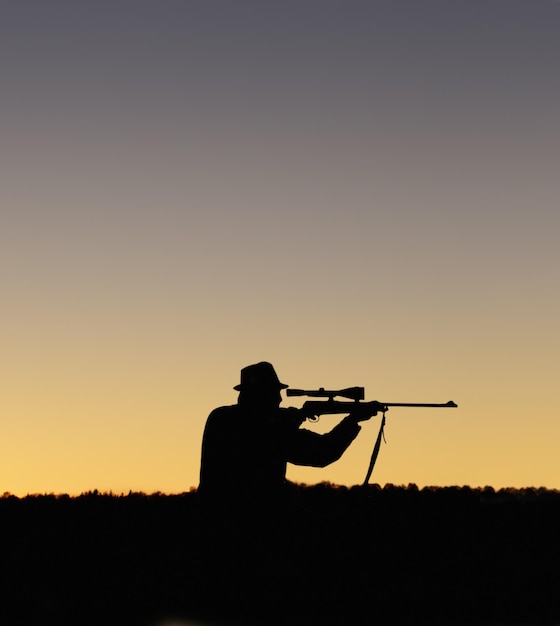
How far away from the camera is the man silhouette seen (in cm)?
1438

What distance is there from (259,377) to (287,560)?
2243 mm

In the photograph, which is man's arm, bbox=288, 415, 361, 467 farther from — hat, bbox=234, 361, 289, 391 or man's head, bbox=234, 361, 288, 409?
hat, bbox=234, 361, 289, 391

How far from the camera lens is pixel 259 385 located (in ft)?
48.4

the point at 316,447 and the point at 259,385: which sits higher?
the point at 259,385

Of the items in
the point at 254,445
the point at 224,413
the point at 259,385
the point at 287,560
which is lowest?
the point at 287,560

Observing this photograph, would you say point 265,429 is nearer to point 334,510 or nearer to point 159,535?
point 159,535

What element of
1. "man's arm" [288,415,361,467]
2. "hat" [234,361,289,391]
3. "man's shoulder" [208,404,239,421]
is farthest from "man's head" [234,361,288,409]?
"man's arm" [288,415,361,467]

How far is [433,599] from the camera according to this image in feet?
64.7

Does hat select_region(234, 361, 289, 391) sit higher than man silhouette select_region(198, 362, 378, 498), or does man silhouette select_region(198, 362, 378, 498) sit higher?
hat select_region(234, 361, 289, 391)

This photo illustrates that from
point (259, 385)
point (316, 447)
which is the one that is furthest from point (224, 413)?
point (316, 447)

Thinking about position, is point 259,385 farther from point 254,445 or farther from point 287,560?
point 287,560

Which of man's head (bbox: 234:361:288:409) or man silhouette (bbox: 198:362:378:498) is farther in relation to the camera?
man's head (bbox: 234:361:288:409)

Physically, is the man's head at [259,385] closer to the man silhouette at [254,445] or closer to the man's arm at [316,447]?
the man silhouette at [254,445]

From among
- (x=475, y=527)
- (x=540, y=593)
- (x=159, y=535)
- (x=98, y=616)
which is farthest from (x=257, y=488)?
(x=475, y=527)
